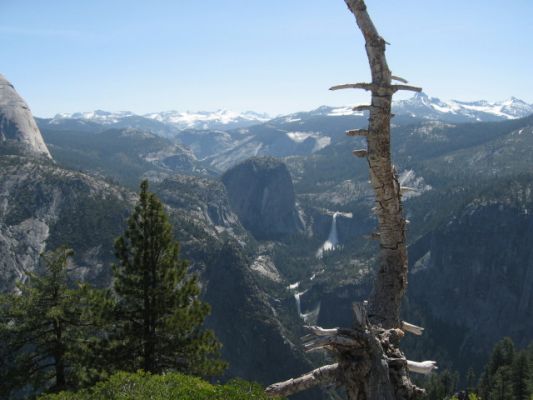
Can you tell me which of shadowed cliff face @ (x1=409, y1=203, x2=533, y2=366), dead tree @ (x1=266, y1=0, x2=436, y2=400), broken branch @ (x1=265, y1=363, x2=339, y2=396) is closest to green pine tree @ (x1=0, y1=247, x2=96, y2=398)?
broken branch @ (x1=265, y1=363, x2=339, y2=396)

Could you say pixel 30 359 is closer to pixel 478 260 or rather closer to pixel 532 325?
pixel 532 325

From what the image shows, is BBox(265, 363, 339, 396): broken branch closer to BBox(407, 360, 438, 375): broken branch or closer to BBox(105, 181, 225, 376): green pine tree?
BBox(407, 360, 438, 375): broken branch

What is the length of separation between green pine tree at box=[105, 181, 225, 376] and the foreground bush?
10753 mm

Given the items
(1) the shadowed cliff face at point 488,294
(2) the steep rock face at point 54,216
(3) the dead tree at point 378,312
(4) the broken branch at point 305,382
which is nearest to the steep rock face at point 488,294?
(1) the shadowed cliff face at point 488,294

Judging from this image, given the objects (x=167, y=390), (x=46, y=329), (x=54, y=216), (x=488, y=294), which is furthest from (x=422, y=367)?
(x=488, y=294)

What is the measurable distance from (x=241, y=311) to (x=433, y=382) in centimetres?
7480

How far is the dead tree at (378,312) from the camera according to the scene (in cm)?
742

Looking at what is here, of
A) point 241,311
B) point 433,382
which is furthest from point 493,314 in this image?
point 433,382

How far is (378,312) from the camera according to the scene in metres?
8.67

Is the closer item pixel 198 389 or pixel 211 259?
pixel 198 389

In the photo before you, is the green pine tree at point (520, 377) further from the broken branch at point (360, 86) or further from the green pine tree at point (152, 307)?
the broken branch at point (360, 86)

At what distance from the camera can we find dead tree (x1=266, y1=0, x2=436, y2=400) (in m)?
7.42

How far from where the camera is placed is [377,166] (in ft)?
28.2

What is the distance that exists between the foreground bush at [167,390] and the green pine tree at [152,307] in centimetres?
1075
